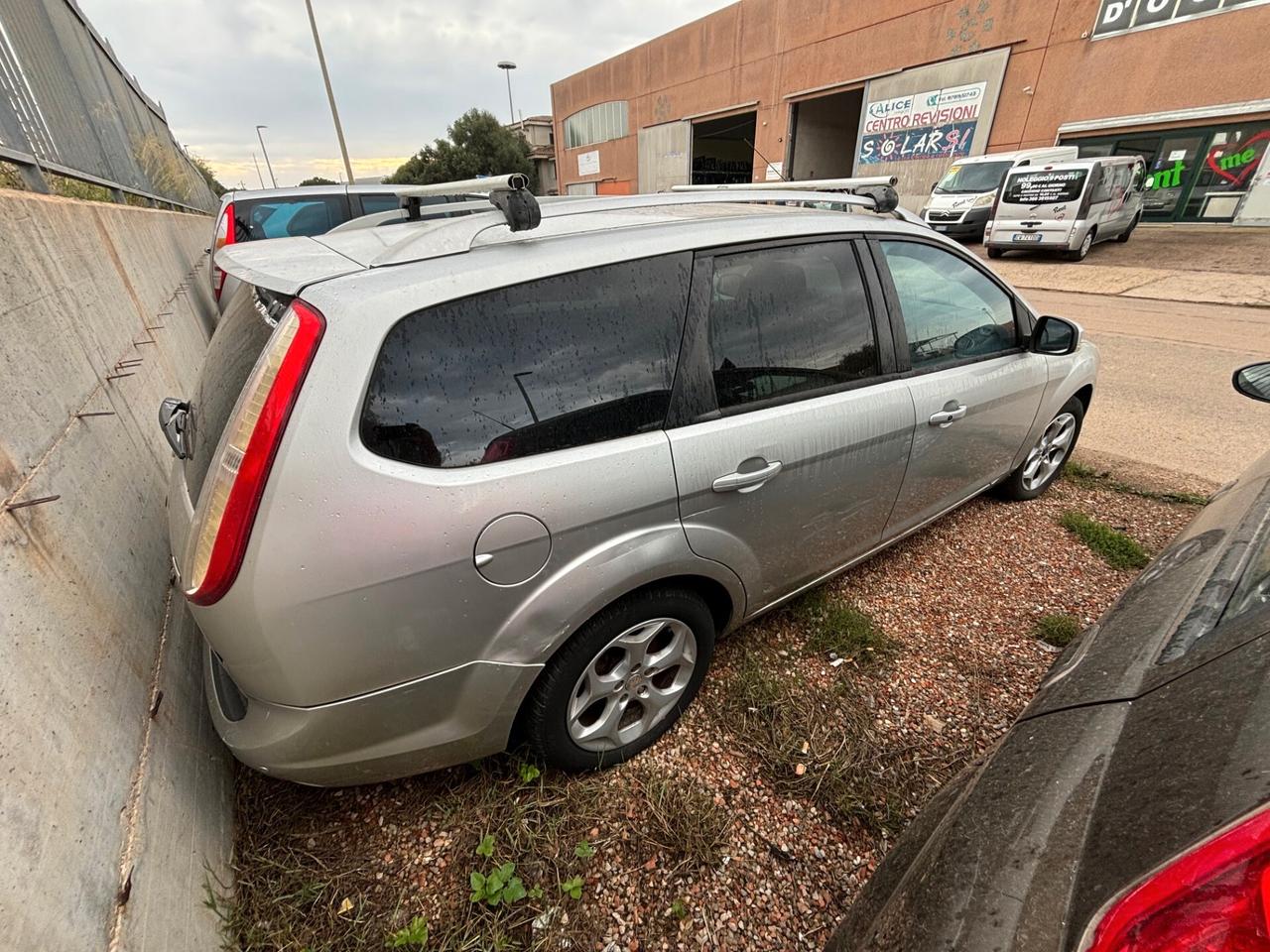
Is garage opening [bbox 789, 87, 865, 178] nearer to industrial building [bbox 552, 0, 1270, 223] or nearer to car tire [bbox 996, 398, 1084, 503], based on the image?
industrial building [bbox 552, 0, 1270, 223]

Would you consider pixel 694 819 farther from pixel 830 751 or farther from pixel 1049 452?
pixel 1049 452

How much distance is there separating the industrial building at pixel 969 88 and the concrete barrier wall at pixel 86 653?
43.1ft

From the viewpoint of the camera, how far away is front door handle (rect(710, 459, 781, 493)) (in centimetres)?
179

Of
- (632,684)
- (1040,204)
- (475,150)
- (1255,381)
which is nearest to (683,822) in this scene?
(632,684)

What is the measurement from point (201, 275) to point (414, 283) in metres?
6.94

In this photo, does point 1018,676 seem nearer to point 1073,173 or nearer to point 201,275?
point 201,275

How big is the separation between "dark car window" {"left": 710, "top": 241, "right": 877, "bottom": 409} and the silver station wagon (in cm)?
1

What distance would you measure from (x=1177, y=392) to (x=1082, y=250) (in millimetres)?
10945

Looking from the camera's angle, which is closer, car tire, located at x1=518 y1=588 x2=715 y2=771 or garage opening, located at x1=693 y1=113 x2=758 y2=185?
car tire, located at x1=518 y1=588 x2=715 y2=771

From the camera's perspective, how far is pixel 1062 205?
1327 cm

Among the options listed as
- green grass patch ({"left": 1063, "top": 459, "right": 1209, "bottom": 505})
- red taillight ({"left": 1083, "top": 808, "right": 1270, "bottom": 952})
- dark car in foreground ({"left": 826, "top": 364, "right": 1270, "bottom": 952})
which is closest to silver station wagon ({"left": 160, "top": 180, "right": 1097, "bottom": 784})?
dark car in foreground ({"left": 826, "top": 364, "right": 1270, "bottom": 952})

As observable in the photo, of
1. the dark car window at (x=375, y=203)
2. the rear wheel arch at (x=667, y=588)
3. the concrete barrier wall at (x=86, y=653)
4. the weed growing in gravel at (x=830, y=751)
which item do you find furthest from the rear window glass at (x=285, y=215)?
the weed growing in gravel at (x=830, y=751)

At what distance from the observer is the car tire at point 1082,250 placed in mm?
13695

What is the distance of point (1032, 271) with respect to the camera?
Result: 1331cm
